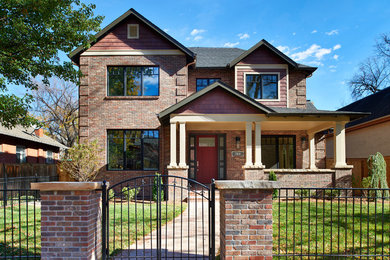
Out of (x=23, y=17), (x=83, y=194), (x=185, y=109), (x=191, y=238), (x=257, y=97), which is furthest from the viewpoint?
(x=257, y=97)

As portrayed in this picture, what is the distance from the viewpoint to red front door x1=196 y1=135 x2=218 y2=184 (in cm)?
1434

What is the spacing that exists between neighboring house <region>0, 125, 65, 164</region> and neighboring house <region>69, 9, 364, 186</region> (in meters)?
6.42

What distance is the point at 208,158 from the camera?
14.4 m

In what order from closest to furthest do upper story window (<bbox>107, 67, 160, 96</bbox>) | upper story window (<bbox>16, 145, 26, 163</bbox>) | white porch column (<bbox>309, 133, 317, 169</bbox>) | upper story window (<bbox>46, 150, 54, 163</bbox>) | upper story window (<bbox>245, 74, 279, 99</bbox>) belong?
upper story window (<bbox>107, 67, 160, 96</bbox>) → white porch column (<bbox>309, 133, 317, 169</bbox>) → upper story window (<bbox>245, 74, 279, 99</bbox>) → upper story window (<bbox>16, 145, 26, 163</bbox>) → upper story window (<bbox>46, 150, 54, 163</bbox>)

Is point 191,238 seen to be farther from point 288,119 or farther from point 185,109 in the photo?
point 288,119

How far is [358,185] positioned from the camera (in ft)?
44.8

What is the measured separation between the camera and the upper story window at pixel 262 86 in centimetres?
1399

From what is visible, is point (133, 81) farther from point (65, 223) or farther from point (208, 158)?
point (65, 223)

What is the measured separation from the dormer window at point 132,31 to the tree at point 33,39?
1.51 m

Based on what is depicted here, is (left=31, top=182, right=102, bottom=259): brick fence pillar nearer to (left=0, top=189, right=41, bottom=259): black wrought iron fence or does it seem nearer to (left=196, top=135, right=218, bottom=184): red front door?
(left=0, top=189, right=41, bottom=259): black wrought iron fence

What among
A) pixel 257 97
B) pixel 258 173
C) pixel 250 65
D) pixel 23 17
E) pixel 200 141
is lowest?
pixel 258 173

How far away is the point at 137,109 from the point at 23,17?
5458 millimetres

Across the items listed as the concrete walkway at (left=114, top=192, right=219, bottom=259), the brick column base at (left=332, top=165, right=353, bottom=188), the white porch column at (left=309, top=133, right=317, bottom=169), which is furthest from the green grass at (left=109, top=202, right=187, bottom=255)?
the white porch column at (left=309, top=133, right=317, bottom=169)

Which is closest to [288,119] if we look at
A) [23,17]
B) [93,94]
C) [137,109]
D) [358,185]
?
[358,185]
